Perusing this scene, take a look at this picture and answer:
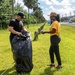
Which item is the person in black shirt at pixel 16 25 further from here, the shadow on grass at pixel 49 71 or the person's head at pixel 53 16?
the shadow on grass at pixel 49 71

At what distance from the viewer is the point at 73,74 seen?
7.39 meters

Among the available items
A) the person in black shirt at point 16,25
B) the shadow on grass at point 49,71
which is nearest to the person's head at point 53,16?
the person in black shirt at point 16,25

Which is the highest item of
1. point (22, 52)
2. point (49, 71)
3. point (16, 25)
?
point (16, 25)

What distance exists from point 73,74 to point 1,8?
32078 mm

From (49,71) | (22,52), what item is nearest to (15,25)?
(22,52)

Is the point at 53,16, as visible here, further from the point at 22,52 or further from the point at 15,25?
the point at 22,52

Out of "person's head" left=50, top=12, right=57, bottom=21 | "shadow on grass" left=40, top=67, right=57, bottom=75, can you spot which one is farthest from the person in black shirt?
"shadow on grass" left=40, top=67, right=57, bottom=75

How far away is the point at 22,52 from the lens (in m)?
7.04

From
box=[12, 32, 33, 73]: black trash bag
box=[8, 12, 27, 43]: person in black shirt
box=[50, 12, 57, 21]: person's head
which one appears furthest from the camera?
box=[50, 12, 57, 21]: person's head

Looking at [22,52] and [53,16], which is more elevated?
[53,16]

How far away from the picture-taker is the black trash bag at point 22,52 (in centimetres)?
707

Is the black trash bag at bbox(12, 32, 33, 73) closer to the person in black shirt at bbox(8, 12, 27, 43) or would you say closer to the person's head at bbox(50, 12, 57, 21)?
the person in black shirt at bbox(8, 12, 27, 43)

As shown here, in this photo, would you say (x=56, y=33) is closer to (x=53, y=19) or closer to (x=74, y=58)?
(x=53, y=19)

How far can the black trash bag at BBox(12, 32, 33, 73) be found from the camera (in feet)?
23.2
